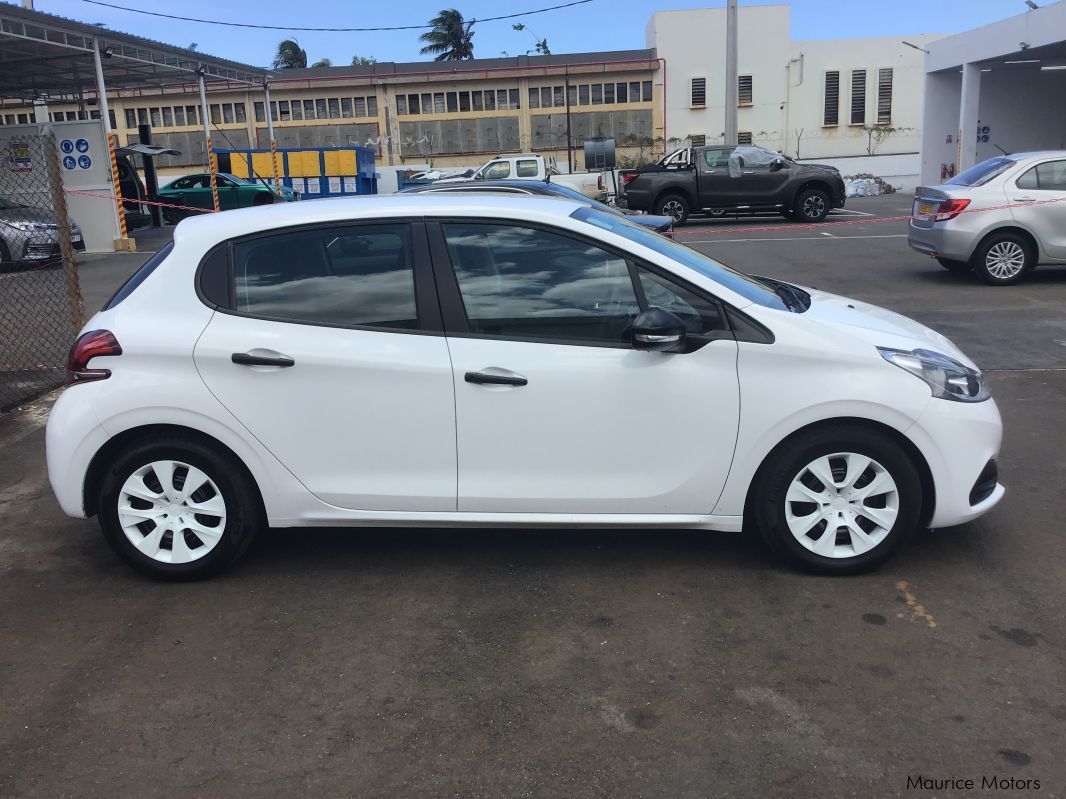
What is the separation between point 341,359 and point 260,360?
34 centimetres

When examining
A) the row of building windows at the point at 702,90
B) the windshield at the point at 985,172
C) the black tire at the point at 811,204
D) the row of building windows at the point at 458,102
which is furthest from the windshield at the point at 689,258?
the row of building windows at the point at 702,90

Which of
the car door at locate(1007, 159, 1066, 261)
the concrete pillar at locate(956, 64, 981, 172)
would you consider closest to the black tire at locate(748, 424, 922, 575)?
the car door at locate(1007, 159, 1066, 261)

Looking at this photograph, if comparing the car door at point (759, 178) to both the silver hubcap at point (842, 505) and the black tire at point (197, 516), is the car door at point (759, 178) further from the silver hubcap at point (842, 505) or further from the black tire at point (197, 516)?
the black tire at point (197, 516)

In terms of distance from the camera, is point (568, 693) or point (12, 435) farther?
point (12, 435)

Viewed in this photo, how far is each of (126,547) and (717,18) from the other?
52.7 metres

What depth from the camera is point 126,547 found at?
430 cm

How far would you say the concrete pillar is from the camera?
3078cm

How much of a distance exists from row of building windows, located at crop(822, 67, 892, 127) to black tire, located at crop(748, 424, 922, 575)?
177 feet

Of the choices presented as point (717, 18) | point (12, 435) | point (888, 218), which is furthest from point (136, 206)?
point (717, 18)

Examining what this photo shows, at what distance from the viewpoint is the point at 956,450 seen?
4.09m

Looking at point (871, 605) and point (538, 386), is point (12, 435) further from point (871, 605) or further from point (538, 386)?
point (871, 605)

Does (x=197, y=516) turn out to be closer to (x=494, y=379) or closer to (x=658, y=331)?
(x=494, y=379)

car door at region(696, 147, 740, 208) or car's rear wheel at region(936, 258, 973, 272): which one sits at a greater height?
car door at region(696, 147, 740, 208)

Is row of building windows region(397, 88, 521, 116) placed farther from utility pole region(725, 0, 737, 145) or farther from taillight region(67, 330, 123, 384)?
taillight region(67, 330, 123, 384)
